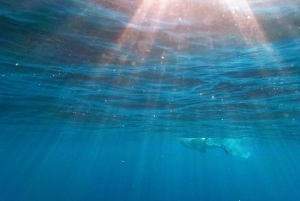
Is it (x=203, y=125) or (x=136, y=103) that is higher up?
(x=136, y=103)

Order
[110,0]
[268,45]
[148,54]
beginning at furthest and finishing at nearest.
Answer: [148,54] < [268,45] < [110,0]

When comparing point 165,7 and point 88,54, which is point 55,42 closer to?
point 88,54

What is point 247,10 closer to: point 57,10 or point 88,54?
point 57,10

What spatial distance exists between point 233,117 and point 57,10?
2159 centimetres

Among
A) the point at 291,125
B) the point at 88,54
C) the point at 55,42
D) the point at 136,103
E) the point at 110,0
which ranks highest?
the point at 110,0

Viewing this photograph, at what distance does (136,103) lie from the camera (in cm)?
2206

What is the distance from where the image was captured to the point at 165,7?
28.2ft

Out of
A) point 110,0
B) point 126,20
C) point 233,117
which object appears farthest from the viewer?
point 233,117

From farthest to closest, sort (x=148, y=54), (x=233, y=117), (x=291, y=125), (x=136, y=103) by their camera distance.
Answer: (x=291, y=125) < (x=233, y=117) < (x=136, y=103) < (x=148, y=54)

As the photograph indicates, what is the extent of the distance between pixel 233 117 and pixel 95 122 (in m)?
16.5

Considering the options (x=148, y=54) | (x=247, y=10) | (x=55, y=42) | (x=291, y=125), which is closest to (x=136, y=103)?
(x=148, y=54)

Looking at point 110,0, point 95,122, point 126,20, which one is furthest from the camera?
point 95,122

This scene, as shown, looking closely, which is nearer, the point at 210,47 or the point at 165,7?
the point at 165,7

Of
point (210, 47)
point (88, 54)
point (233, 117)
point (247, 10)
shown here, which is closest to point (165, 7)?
point (247, 10)
